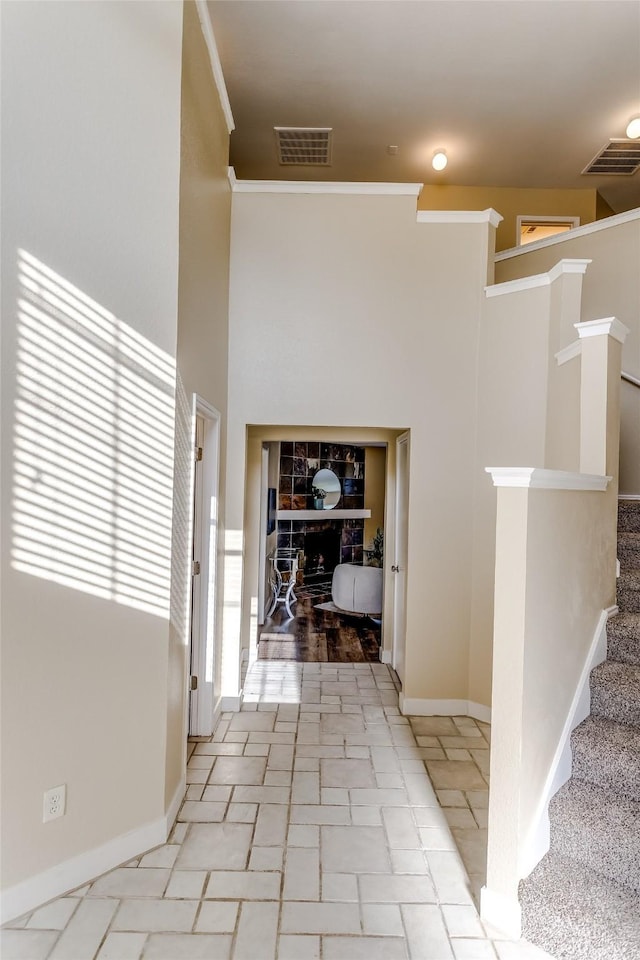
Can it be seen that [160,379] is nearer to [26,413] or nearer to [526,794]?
[26,413]

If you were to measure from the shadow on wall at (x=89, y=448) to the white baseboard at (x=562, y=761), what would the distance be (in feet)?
5.82

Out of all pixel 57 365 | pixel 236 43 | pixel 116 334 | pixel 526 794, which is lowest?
pixel 526 794

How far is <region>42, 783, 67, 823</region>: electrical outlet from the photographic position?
88.2 inches

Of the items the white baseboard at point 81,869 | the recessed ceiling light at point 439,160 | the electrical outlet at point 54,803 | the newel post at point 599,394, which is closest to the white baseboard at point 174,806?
the white baseboard at point 81,869

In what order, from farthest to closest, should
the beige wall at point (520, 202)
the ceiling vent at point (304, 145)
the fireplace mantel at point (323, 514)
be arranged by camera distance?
the fireplace mantel at point (323, 514) < the beige wall at point (520, 202) < the ceiling vent at point (304, 145)

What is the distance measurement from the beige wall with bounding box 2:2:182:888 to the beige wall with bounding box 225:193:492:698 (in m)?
1.55

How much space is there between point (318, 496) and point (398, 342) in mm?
5592

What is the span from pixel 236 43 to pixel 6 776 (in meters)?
4.44

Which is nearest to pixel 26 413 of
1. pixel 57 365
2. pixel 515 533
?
pixel 57 365

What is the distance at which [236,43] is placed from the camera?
12.5 feet

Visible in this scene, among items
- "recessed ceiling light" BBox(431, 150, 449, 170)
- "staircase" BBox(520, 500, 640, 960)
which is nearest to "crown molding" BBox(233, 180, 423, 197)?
"recessed ceiling light" BBox(431, 150, 449, 170)

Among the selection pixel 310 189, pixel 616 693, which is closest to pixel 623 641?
pixel 616 693

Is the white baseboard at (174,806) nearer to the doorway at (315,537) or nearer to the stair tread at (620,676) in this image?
the stair tread at (620,676)

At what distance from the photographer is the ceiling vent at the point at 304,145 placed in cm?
495
